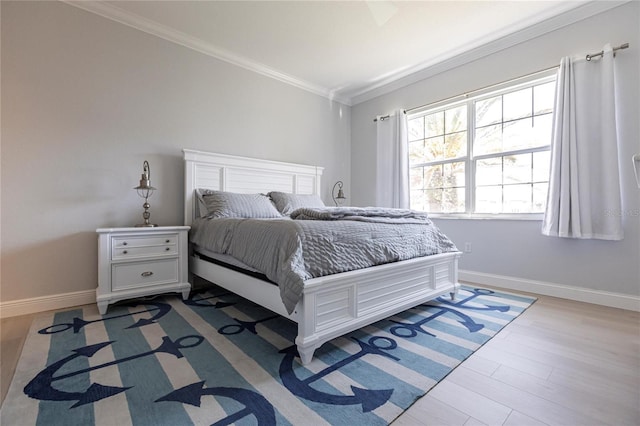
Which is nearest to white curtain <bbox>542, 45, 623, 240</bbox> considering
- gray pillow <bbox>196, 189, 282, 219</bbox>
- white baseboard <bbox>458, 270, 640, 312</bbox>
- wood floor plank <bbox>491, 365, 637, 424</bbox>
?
white baseboard <bbox>458, 270, 640, 312</bbox>

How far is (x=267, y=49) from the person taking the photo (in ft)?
10.4

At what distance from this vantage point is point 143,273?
232 cm

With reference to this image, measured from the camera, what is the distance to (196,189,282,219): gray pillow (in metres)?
2.66

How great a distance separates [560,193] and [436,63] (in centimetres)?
203

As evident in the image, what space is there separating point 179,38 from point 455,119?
322 cm

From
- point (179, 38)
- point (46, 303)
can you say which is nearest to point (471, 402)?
point (46, 303)

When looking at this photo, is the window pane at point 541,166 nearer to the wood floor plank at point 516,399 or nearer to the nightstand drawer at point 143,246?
the wood floor plank at point 516,399

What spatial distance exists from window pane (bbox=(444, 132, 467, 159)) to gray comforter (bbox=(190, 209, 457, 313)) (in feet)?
5.38

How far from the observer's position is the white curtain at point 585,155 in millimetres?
2316

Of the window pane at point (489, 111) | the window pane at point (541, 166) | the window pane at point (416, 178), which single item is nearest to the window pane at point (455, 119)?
the window pane at point (489, 111)

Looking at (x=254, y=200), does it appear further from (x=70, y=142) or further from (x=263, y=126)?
(x=70, y=142)

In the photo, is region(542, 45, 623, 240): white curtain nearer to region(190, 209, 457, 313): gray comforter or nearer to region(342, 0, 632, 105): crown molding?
region(342, 0, 632, 105): crown molding

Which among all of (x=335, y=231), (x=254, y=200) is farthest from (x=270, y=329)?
(x=254, y=200)

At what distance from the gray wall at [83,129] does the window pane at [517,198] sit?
3127 millimetres
